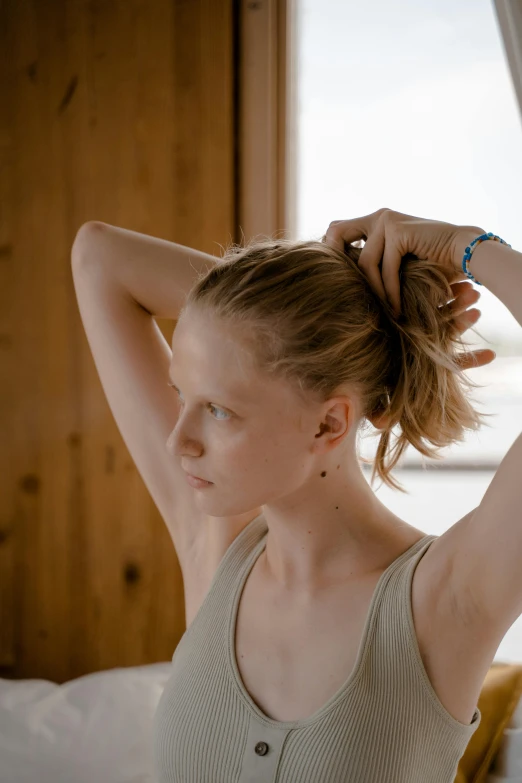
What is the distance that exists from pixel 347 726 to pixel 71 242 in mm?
1853

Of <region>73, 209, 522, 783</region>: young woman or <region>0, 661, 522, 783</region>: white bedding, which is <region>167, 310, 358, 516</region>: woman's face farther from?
<region>0, 661, 522, 783</region>: white bedding

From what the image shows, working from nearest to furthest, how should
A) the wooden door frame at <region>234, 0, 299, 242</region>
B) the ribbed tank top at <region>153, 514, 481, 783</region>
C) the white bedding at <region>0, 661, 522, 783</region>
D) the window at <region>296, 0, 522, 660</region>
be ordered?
the ribbed tank top at <region>153, 514, 481, 783</region>
the white bedding at <region>0, 661, 522, 783</region>
the window at <region>296, 0, 522, 660</region>
the wooden door frame at <region>234, 0, 299, 242</region>

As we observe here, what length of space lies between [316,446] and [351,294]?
0.62 feet

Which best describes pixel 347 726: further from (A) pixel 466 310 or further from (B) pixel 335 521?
(A) pixel 466 310

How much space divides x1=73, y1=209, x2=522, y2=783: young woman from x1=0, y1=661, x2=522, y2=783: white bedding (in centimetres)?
63

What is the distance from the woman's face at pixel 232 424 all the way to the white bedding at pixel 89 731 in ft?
2.95

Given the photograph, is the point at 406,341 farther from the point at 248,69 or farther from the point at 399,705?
the point at 248,69

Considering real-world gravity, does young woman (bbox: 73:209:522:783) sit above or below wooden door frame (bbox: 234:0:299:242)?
below

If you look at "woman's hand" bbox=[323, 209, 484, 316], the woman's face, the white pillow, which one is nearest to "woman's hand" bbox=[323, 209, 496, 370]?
"woman's hand" bbox=[323, 209, 484, 316]

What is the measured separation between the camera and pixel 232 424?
35.9 inches

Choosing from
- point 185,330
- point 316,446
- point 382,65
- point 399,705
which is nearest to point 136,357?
point 185,330

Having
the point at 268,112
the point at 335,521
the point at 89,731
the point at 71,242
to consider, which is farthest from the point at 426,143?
the point at 89,731

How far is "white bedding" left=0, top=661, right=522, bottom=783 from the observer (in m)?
1.55

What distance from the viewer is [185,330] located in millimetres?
959
